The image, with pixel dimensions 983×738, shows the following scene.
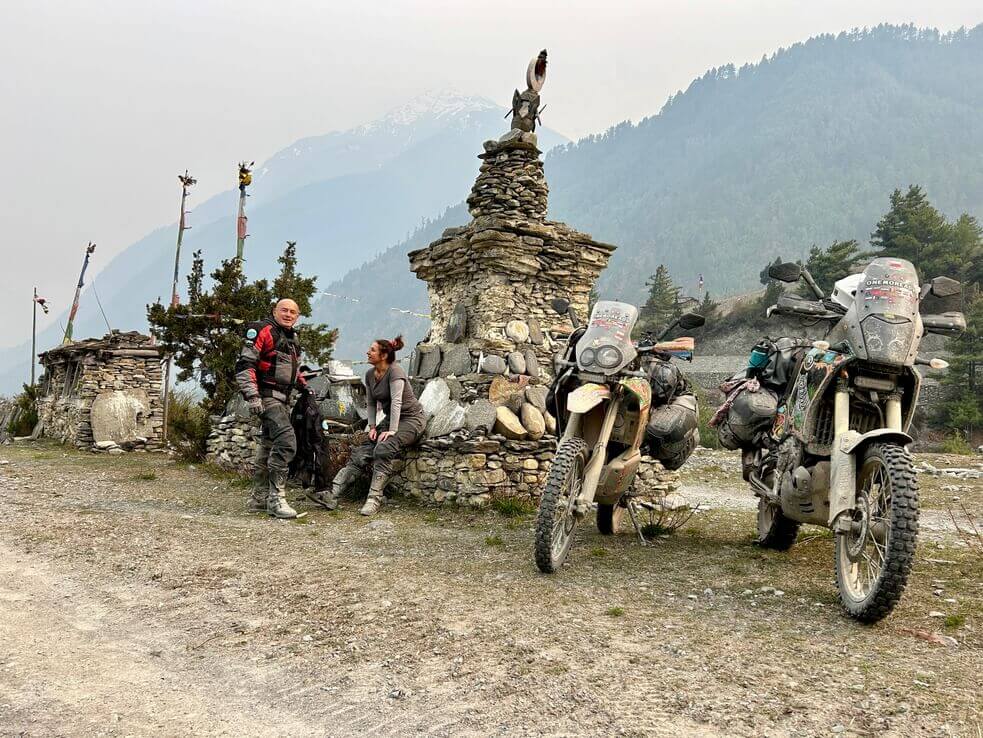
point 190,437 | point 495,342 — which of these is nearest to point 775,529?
point 495,342

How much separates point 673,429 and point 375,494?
124 inches

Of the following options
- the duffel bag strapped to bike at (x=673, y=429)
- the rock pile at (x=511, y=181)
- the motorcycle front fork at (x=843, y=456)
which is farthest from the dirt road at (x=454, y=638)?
the rock pile at (x=511, y=181)

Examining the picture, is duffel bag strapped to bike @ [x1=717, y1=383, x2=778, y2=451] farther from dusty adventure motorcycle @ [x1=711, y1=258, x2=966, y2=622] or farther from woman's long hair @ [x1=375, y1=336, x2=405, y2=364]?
woman's long hair @ [x1=375, y1=336, x2=405, y2=364]

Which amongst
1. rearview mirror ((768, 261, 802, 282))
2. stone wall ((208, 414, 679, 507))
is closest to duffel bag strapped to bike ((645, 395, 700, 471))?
rearview mirror ((768, 261, 802, 282))

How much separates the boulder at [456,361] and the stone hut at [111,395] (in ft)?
38.1

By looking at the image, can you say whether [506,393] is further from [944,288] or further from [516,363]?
[944,288]

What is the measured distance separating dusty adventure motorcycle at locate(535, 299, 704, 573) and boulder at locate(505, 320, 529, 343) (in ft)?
9.57

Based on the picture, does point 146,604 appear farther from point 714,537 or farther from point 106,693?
point 714,537

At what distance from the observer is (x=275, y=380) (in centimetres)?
660

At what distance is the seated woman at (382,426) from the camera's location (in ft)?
23.1

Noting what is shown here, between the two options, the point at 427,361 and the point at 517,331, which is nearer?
the point at 517,331

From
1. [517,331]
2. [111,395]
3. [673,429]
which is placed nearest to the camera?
[673,429]

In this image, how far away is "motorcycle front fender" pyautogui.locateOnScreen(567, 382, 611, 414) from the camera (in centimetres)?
476

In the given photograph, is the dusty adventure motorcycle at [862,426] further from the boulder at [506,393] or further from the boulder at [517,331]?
the boulder at [517,331]
